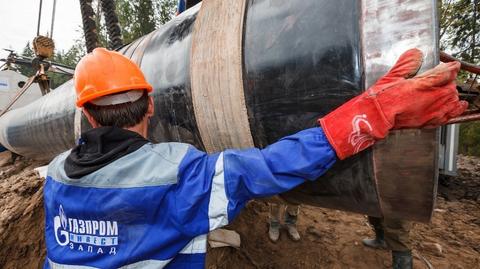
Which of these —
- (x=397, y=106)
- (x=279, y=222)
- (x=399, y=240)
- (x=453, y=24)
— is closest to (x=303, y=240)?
(x=279, y=222)

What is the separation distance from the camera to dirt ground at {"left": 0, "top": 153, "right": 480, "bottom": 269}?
319 centimetres

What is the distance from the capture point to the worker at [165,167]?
939mm

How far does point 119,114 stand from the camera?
1.32 m

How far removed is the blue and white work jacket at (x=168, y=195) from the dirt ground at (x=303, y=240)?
76.8 inches

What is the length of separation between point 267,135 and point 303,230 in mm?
3529

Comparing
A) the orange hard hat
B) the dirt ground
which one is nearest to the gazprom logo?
the orange hard hat

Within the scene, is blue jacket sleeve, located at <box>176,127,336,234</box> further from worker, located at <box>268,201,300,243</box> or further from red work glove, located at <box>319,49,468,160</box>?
worker, located at <box>268,201,300,243</box>

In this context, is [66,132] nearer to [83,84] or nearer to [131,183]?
[83,84]

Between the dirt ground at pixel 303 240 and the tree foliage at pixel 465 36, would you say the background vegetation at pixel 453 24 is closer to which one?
the tree foliage at pixel 465 36

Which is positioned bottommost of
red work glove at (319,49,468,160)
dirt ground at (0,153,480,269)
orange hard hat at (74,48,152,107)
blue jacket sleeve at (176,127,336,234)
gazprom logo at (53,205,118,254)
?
dirt ground at (0,153,480,269)

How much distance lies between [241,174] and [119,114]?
1.95 ft

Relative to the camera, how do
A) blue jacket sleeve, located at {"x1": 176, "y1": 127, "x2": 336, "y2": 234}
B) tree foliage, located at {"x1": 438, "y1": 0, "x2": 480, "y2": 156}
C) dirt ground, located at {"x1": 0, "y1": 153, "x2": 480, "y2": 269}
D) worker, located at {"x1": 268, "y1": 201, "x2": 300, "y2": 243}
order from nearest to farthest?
blue jacket sleeve, located at {"x1": 176, "y1": 127, "x2": 336, "y2": 234} → dirt ground, located at {"x1": 0, "y1": 153, "x2": 480, "y2": 269} → worker, located at {"x1": 268, "y1": 201, "x2": 300, "y2": 243} → tree foliage, located at {"x1": 438, "y1": 0, "x2": 480, "y2": 156}

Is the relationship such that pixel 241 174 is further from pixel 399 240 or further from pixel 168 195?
pixel 399 240

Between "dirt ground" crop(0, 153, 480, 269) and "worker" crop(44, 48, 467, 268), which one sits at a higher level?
"worker" crop(44, 48, 467, 268)
